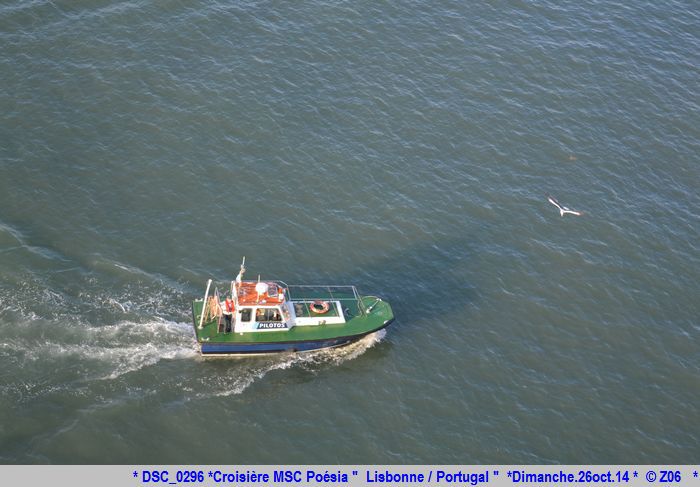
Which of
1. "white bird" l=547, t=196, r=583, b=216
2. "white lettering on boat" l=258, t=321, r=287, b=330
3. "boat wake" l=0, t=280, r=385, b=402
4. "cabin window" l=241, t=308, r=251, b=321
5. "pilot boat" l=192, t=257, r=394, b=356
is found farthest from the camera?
"white bird" l=547, t=196, r=583, b=216

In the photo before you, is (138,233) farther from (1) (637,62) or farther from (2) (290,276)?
(1) (637,62)

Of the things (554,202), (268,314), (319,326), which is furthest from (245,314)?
(554,202)

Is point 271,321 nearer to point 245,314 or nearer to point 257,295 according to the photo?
point 245,314

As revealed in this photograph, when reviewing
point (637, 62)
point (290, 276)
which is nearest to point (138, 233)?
point (290, 276)

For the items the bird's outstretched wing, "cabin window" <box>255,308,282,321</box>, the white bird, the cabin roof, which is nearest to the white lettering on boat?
"cabin window" <box>255,308,282,321</box>

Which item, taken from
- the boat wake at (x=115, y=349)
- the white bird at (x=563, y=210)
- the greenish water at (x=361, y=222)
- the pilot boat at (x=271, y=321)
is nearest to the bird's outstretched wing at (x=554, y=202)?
the white bird at (x=563, y=210)

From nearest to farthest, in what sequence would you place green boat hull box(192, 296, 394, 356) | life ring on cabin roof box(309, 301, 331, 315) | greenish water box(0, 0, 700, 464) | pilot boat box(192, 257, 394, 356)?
greenish water box(0, 0, 700, 464)
green boat hull box(192, 296, 394, 356)
pilot boat box(192, 257, 394, 356)
life ring on cabin roof box(309, 301, 331, 315)

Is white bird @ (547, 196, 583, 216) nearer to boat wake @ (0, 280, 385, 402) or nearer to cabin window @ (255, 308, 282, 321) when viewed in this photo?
boat wake @ (0, 280, 385, 402)
